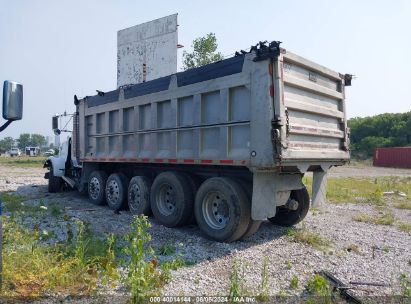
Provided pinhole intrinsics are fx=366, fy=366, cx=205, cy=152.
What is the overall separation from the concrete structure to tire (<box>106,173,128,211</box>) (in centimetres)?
444

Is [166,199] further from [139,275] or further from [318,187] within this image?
[139,275]

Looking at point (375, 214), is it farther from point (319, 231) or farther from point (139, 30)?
point (139, 30)

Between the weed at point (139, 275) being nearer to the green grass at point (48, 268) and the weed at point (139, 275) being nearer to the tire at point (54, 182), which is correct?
the green grass at point (48, 268)

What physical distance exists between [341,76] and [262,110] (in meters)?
2.83

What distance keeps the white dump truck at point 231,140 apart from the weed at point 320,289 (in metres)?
1.49

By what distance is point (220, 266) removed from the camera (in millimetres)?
5156

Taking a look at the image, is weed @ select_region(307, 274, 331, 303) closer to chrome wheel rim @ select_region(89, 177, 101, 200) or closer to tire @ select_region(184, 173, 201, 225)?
tire @ select_region(184, 173, 201, 225)

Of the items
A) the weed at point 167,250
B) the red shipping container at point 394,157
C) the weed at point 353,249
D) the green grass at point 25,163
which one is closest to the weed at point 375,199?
the weed at point 353,249

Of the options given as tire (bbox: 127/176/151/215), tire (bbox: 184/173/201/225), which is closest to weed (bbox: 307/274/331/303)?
tire (bbox: 184/173/201/225)

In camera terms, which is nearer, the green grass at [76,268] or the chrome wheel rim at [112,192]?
the green grass at [76,268]

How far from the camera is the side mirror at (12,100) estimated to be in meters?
3.84

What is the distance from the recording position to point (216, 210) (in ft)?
21.3

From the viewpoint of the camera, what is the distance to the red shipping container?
4294 cm

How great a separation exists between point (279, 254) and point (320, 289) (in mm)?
1585
